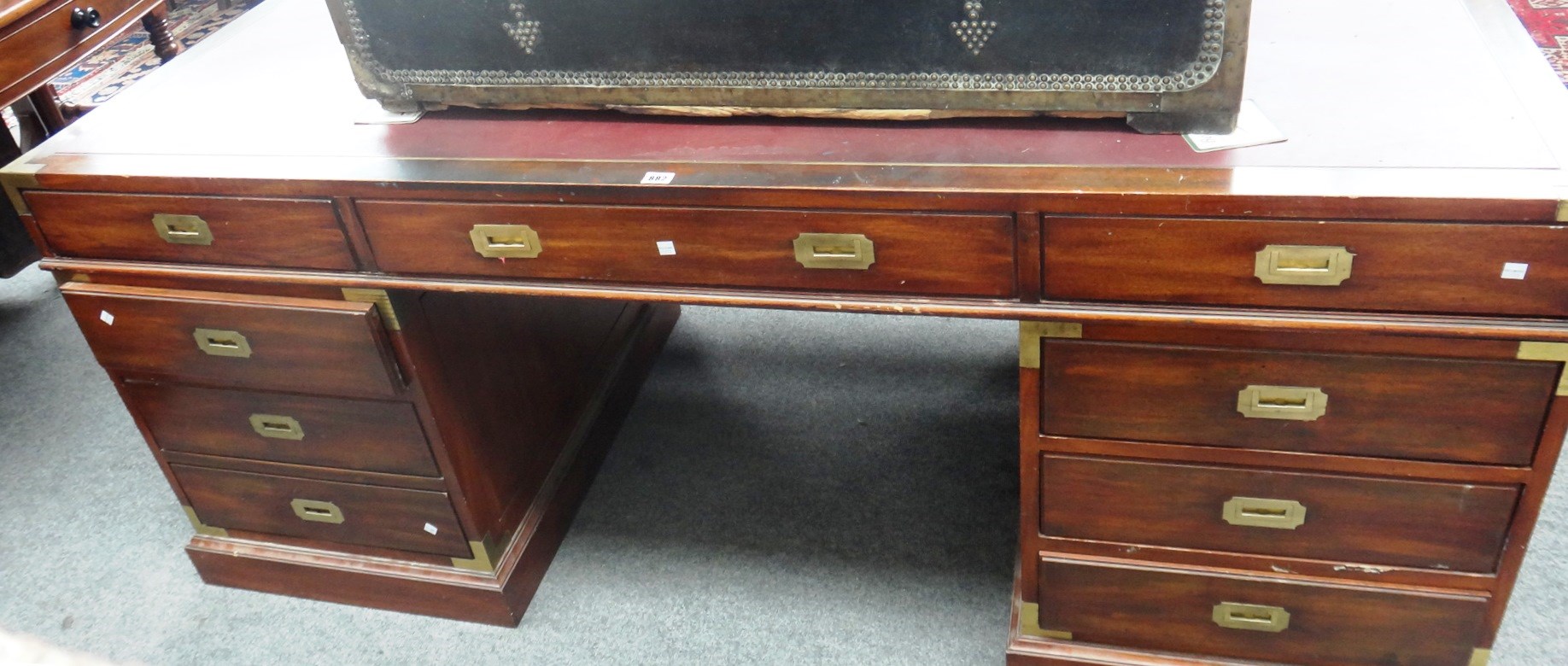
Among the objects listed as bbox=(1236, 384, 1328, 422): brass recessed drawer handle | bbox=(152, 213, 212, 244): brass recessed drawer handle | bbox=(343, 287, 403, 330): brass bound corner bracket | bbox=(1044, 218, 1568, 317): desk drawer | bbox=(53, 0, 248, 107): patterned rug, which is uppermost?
bbox=(152, 213, 212, 244): brass recessed drawer handle

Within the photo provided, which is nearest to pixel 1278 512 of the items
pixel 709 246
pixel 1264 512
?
pixel 1264 512

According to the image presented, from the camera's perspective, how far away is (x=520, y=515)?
194cm

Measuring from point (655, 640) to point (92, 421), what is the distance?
144 centimetres

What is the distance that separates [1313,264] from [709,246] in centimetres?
66

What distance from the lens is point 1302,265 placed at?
119cm

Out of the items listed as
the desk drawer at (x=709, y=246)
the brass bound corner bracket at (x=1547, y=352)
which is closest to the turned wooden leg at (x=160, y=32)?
the desk drawer at (x=709, y=246)

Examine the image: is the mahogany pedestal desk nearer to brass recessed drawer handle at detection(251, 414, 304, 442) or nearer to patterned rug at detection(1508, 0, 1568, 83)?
brass recessed drawer handle at detection(251, 414, 304, 442)

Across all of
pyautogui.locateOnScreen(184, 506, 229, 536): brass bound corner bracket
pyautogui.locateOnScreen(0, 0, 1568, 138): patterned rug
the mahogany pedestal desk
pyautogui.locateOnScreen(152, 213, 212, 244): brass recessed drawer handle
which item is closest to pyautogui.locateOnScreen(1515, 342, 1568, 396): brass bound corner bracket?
the mahogany pedestal desk

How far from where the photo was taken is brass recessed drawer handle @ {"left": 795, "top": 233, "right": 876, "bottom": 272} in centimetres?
129

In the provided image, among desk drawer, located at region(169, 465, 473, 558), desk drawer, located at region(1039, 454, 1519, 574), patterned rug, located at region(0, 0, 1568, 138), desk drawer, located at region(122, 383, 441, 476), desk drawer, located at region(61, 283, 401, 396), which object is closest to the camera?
desk drawer, located at region(1039, 454, 1519, 574)

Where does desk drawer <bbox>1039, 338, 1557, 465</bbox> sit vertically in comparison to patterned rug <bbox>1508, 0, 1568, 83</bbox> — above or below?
above

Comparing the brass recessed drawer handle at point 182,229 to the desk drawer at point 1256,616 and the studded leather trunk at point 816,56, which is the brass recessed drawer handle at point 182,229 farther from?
the desk drawer at point 1256,616

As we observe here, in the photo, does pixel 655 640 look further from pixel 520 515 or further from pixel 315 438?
pixel 315 438

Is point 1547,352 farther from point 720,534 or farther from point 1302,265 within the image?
point 720,534
